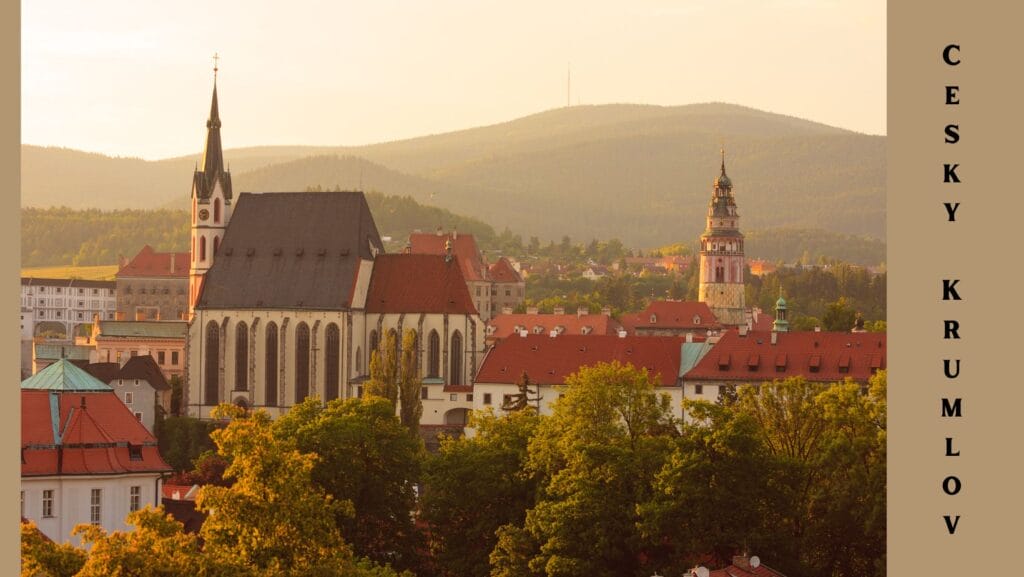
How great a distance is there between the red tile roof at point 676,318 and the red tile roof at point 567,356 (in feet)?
197

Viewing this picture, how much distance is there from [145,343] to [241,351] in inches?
733

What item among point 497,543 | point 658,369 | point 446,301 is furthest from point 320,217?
point 497,543

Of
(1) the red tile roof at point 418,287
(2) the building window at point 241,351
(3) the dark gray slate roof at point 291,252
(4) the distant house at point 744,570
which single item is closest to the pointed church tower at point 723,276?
(1) the red tile roof at point 418,287

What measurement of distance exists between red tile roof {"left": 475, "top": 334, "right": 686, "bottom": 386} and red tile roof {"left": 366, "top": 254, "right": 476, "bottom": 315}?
327 inches

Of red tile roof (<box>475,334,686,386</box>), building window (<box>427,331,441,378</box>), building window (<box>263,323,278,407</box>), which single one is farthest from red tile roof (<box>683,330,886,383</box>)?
building window (<box>263,323,278,407</box>)

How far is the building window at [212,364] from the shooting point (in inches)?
4729

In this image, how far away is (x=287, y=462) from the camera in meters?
44.1

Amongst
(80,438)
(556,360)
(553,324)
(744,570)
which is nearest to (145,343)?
(553,324)

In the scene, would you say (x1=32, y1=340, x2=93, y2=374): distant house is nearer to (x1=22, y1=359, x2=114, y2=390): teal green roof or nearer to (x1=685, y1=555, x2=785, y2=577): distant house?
(x1=22, y1=359, x2=114, y2=390): teal green roof

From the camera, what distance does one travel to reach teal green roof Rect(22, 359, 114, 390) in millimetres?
70188
